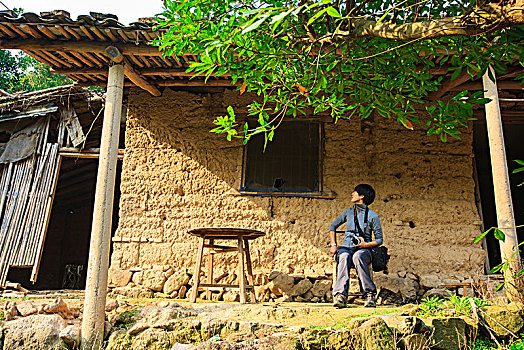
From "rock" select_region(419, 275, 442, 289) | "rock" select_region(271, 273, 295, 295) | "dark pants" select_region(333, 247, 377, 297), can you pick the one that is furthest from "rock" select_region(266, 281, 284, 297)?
"rock" select_region(419, 275, 442, 289)

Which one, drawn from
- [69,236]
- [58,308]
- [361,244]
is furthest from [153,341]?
[69,236]

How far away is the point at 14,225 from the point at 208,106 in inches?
132

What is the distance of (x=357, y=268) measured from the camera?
4754 millimetres

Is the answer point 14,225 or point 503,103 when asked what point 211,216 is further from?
point 503,103

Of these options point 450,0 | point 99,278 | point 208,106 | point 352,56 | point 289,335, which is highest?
point 208,106

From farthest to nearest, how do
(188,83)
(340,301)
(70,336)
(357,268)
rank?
(188,83) < (357,268) < (340,301) < (70,336)

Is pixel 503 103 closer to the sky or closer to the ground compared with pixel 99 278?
closer to the sky

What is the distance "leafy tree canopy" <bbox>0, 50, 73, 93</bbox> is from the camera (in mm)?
16016

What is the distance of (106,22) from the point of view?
16.0 feet

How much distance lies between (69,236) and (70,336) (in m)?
8.40

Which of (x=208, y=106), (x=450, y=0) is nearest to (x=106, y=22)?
(x=208, y=106)

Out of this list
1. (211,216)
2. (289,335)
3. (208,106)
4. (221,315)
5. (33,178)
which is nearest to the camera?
(289,335)

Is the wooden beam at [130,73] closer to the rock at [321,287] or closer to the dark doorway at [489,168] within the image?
the rock at [321,287]

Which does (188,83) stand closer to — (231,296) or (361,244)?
(231,296)
